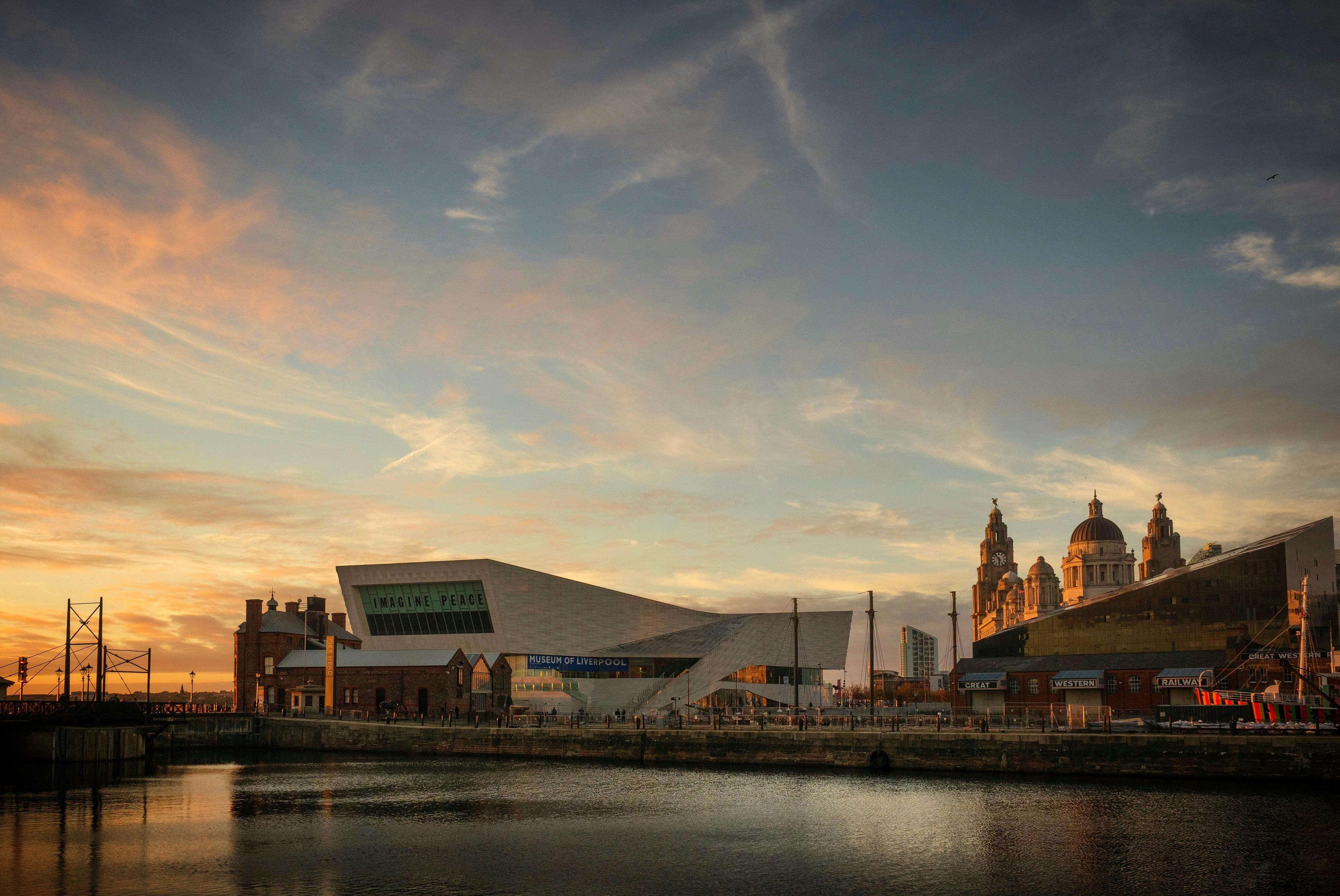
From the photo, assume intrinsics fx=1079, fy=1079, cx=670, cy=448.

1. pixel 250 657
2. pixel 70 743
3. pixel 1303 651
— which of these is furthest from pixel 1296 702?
pixel 250 657

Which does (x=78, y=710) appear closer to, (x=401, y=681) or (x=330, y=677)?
(x=330, y=677)

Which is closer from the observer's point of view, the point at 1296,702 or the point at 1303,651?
the point at 1296,702

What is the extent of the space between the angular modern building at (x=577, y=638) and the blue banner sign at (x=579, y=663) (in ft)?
0.35

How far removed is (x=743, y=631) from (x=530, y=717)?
36606 mm

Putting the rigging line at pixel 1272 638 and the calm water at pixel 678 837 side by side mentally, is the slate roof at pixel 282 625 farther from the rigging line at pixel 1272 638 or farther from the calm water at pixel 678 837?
the rigging line at pixel 1272 638

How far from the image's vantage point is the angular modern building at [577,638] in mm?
107875

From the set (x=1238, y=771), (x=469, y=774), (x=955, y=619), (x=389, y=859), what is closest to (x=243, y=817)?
(x=389, y=859)

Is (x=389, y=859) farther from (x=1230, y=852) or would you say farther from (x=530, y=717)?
(x=530, y=717)

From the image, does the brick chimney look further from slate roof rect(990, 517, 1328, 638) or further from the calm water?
slate roof rect(990, 517, 1328, 638)

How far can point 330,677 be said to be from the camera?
323 ft

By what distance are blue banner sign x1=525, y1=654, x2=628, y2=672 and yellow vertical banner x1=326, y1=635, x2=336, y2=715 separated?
759 inches

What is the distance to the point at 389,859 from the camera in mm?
37031

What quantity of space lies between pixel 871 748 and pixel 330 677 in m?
55.6

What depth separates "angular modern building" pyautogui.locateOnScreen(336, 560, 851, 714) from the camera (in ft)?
354
